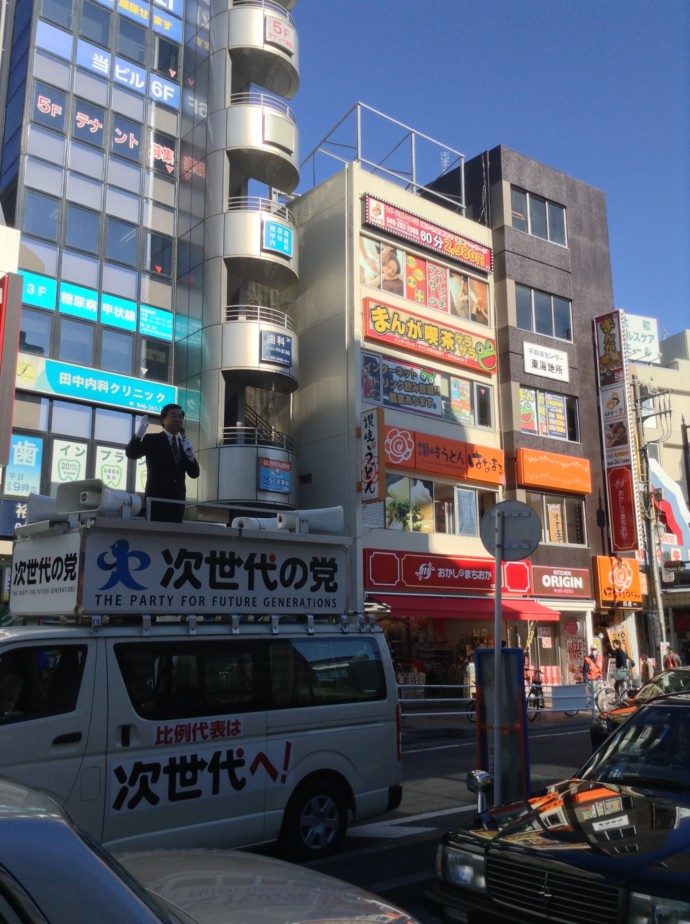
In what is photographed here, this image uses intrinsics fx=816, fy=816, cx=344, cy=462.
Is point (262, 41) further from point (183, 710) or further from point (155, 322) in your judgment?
point (183, 710)

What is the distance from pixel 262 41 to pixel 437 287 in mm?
9038

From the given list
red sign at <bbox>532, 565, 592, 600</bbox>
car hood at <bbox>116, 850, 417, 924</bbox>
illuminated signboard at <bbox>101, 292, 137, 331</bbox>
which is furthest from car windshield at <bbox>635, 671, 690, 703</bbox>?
illuminated signboard at <bbox>101, 292, 137, 331</bbox>

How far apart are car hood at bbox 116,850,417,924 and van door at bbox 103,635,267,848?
2509 millimetres

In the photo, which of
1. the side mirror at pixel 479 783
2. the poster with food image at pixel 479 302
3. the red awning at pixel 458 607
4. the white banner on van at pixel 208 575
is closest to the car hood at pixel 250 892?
the side mirror at pixel 479 783

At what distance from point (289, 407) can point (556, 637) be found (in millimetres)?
11697

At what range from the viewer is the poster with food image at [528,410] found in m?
26.9

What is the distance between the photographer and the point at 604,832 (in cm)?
391

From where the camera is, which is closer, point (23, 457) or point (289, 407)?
point (23, 457)

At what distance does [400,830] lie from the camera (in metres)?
7.74

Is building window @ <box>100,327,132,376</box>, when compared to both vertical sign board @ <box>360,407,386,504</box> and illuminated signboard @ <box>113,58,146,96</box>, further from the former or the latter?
illuminated signboard @ <box>113,58,146,96</box>

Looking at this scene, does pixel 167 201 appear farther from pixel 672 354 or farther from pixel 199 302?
pixel 672 354

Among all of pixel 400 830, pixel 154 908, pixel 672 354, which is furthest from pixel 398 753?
pixel 672 354

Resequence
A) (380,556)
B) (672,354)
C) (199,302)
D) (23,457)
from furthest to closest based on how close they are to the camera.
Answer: (672,354), (199,302), (380,556), (23,457)

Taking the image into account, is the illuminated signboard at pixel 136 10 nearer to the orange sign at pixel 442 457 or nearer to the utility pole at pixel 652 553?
the orange sign at pixel 442 457
